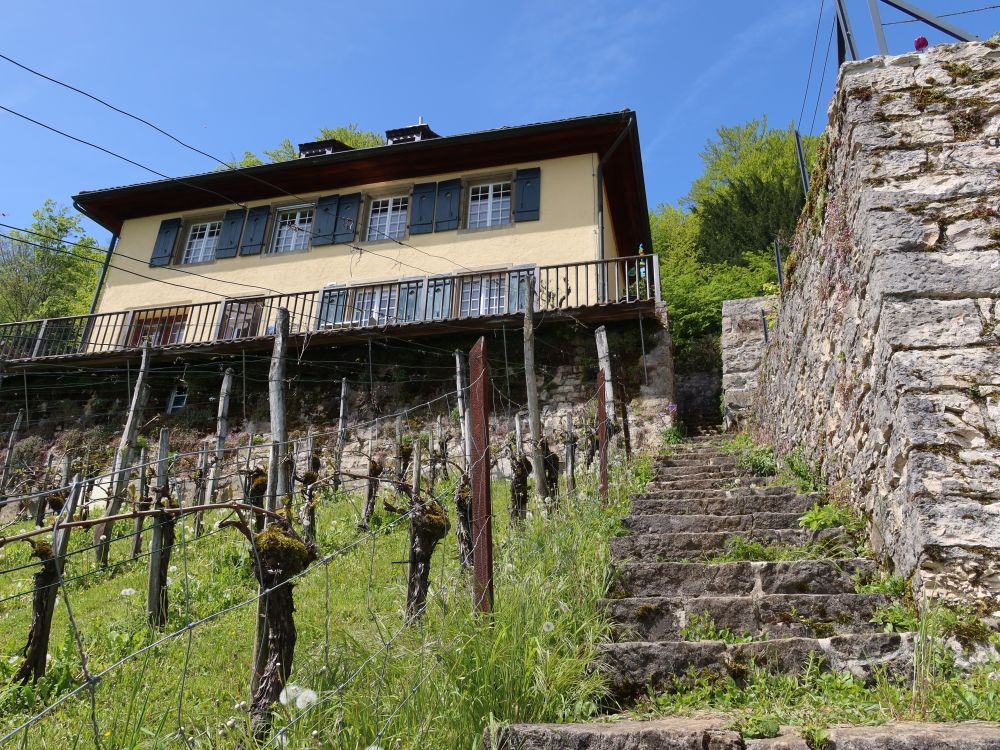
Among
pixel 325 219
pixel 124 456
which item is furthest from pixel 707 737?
pixel 325 219

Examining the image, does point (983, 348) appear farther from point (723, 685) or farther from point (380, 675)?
point (380, 675)

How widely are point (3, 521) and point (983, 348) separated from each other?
15290 mm

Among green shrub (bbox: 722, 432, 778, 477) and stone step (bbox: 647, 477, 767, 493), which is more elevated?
green shrub (bbox: 722, 432, 778, 477)

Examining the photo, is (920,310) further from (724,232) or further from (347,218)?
(724,232)

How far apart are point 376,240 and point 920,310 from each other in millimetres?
11967

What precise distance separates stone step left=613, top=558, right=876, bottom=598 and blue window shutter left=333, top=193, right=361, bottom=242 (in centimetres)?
1200

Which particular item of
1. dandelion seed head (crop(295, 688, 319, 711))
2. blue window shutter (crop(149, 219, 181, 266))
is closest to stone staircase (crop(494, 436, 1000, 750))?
dandelion seed head (crop(295, 688, 319, 711))

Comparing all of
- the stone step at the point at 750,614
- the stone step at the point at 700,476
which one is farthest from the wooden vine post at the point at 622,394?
the stone step at the point at 750,614

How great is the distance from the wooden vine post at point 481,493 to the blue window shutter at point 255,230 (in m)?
12.9

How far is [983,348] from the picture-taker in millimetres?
3369

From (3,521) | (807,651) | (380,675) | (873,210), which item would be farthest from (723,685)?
(3,521)

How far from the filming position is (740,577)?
3.62 meters

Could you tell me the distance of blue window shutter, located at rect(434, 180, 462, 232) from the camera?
13.9m

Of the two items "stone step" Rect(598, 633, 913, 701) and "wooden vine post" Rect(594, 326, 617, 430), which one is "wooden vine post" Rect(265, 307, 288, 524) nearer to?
"wooden vine post" Rect(594, 326, 617, 430)
